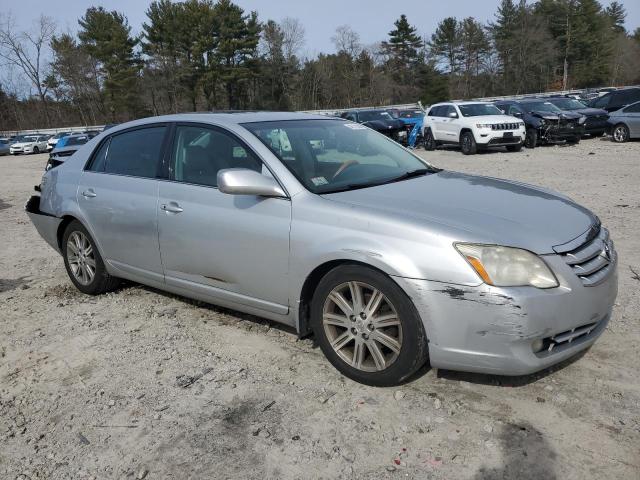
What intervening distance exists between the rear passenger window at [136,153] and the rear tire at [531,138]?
1642 cm

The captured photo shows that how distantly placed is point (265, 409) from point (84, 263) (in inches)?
111

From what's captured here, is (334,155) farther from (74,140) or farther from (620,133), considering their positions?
(74,140)

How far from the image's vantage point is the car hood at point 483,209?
2.94 metres

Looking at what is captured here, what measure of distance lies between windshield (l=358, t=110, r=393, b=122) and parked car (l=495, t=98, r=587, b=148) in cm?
667

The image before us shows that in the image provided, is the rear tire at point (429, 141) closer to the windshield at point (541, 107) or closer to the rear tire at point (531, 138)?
the rear tire at point (531, 138)

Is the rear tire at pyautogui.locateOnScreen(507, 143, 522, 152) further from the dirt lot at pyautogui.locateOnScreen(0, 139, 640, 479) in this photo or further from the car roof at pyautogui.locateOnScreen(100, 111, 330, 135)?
the car roof at pyautogui.locateOnScreen(100, 111, 330, 135)

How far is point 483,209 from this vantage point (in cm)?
325

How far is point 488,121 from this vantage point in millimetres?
17375

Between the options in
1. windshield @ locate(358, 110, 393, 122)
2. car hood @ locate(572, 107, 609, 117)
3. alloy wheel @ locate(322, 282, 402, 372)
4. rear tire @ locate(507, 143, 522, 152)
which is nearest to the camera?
alloy wheel @ locate(322, 282, 402, 372)

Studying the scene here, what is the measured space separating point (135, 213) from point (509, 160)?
1356 cm

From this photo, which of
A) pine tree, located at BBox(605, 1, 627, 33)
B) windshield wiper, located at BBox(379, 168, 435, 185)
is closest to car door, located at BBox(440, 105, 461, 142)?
windshield wiper, located at BBox(379, 168, 435, 185)

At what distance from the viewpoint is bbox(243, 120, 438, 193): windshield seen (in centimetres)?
368

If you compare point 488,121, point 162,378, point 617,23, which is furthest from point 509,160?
point 617,23

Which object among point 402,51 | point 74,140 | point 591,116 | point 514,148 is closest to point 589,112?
point 591,116
